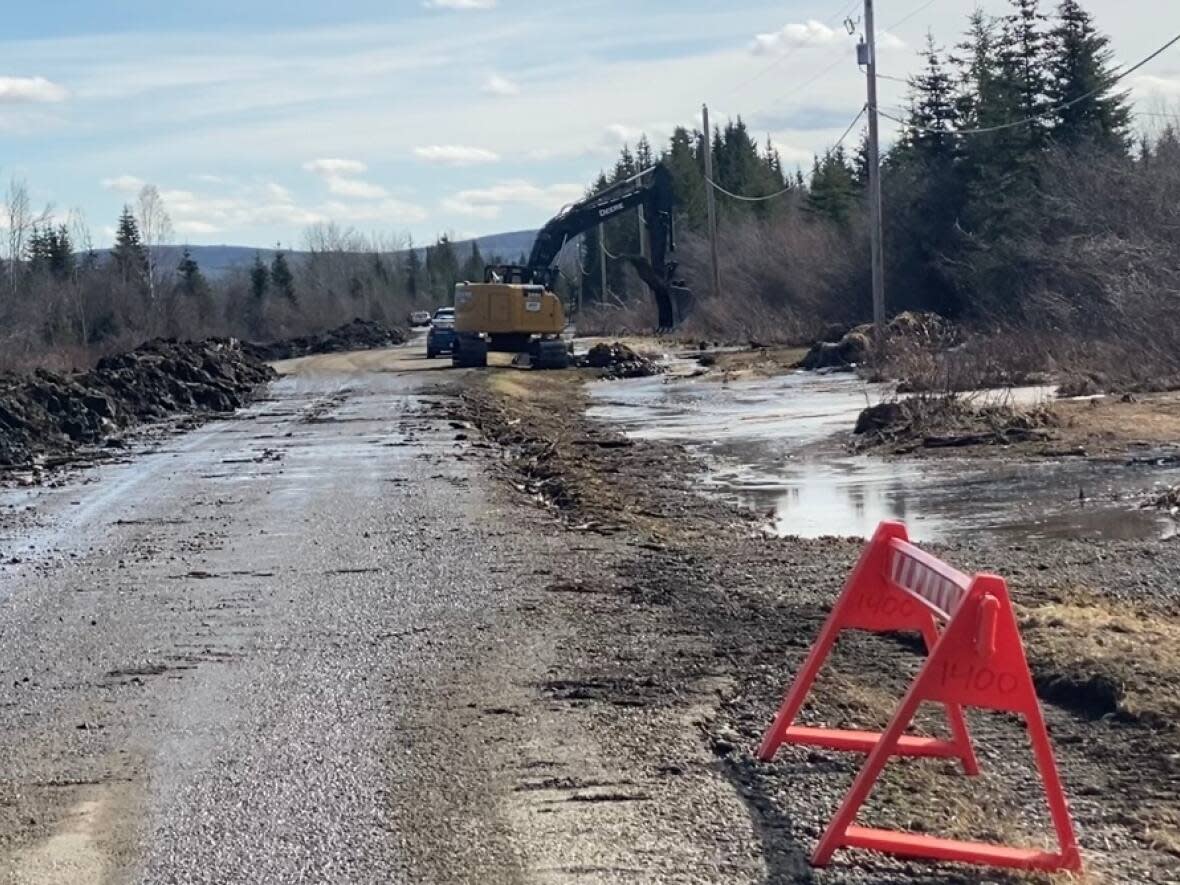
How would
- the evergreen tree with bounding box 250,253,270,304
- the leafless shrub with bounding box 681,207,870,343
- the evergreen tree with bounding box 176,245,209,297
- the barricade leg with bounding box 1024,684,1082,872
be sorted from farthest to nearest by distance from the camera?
the evergreen tree with bounding box 250,253,270,304 → the evergreen tree with bounding box 176,245,209,297 → the leafless shrub with bounding box 681,207,870,343 → the barricade leg with bounding box 1024,684,1082,872

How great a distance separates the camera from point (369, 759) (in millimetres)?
7070

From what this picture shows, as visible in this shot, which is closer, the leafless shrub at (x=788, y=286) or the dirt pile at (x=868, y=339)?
the dirt pile at (x=868, y=339)

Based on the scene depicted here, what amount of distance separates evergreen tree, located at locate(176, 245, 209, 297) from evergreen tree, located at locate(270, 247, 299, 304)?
10.7 metres

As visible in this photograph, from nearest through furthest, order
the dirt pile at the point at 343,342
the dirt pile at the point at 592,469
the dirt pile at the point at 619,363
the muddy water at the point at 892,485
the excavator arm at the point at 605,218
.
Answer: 1. the muddy water at the point at 892,485
2. the dirt pile at the point at 592,469
3. the dirt pile at the point at 619,363
4. the excavator arm at the point at 605,218
5. the dirt pile at the point at 343,342

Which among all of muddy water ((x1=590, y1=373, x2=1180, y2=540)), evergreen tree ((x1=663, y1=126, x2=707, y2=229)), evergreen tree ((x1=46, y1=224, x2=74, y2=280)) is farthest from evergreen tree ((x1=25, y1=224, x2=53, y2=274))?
muddy water ((x1=590, y1=373, x2=1180, y2=540))

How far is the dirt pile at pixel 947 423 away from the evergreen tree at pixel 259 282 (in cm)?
10985

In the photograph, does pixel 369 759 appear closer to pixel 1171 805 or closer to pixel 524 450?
pixel 1171 805

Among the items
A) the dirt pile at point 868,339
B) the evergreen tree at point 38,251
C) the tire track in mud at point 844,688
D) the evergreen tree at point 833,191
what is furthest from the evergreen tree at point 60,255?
the tire track in mud at point 844,688

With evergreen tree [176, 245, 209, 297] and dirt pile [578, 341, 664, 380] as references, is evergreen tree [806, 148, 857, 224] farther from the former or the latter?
evergreen tree [176, 245, 209, 297]

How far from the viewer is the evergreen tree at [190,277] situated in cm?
11950

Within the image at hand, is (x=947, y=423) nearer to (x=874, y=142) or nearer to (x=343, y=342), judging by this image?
(x=874, y=142)

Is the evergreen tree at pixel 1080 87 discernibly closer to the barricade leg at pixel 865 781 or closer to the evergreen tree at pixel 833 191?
the evergreen tree at pixel 833 191

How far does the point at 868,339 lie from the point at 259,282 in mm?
97903

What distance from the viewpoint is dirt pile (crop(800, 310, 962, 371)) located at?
39.0 metres
